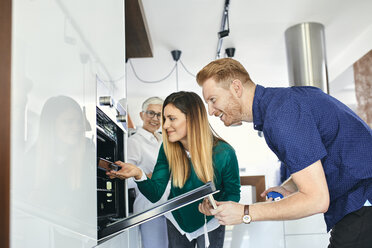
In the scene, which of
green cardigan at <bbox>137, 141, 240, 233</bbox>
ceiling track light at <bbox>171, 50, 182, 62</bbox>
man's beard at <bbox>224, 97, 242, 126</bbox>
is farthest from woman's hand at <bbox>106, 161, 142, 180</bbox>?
ceiling track light at <bbox>171, 50, 182, 62</bbox>

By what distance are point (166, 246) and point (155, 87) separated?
3.25m

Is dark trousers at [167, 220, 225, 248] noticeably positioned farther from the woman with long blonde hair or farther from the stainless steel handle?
the stainless steel handle

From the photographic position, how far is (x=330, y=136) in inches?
44.1

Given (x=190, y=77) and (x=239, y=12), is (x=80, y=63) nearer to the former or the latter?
(x=239, y=12)

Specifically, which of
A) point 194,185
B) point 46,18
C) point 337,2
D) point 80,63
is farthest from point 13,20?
point 337,2

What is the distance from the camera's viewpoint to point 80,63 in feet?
2.55

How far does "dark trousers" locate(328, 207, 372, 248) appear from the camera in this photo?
3.64 feet

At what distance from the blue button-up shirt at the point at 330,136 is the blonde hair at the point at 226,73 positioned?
0.15 meters

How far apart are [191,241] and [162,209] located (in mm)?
983

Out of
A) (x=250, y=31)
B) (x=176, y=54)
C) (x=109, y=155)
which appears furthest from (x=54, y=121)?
(x=176, y=54)

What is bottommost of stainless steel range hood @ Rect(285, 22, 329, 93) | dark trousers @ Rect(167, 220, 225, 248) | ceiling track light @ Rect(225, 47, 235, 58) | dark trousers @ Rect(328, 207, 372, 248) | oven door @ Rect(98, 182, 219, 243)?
dark trousers @ Rect(167, 220, 225, 248)

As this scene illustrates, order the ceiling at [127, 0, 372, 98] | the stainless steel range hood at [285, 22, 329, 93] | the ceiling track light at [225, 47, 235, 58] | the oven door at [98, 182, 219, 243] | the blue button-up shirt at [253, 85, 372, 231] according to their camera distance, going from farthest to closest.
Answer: the ceiling track light at [225, 47, 235, 58]
the stainless steel range hood at [285, 22, 329, 93]
the ceiling at [127, 0, 372, 98]
the blue button-up shirt at [253, 85, 372, 231]
the oven door at [98, 182, 219, 243]

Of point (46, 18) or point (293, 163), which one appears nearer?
point (46, 18)

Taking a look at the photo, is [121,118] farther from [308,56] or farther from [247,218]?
[308,56]
